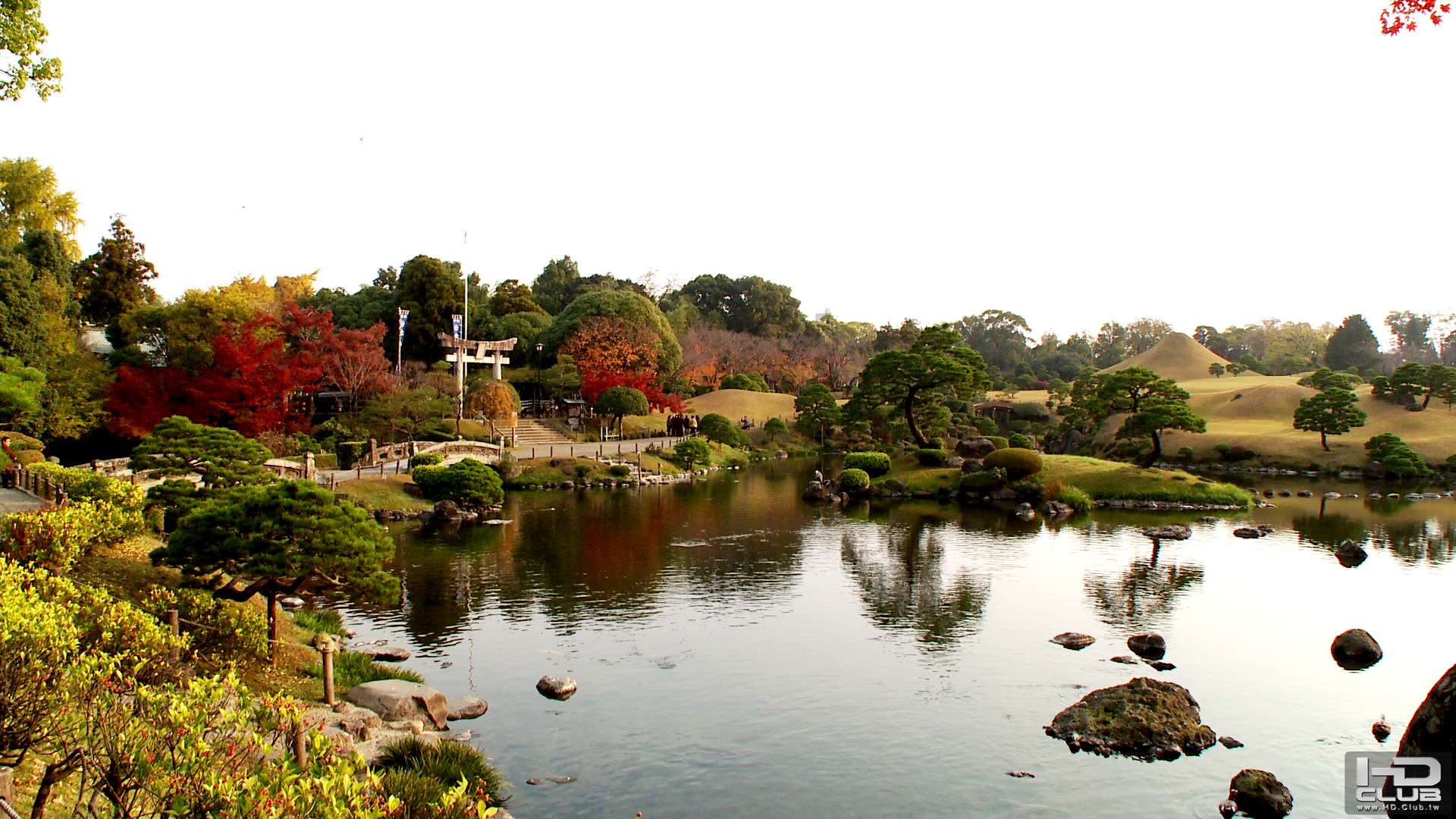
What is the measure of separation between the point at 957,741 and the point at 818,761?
2.17 meters

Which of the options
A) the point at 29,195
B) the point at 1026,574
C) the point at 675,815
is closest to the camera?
the point at 675,815

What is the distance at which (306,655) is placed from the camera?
1443cm

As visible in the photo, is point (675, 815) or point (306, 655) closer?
point (675, 815)

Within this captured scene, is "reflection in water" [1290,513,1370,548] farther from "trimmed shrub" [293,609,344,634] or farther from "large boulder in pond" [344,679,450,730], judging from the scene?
"trimmed shrub" [293,609,344,634]

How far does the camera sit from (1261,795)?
35.3ft

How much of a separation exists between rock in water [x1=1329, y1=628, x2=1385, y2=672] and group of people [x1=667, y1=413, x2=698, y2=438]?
44.6 metres

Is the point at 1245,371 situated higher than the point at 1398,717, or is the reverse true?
the point at 1245,371

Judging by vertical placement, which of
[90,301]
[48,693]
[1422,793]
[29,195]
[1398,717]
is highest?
→ [29,195]

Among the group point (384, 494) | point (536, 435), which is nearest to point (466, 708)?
point (384, 494)

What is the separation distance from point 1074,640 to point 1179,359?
83291 mm

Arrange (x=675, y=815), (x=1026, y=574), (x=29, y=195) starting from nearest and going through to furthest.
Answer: (x=675, y=815)
(x=1026, y=574)
(x=29, y=195)

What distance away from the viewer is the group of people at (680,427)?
59.7m

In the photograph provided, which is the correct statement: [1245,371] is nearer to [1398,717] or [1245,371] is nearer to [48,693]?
[1398,717]

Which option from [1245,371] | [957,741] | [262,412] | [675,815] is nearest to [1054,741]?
[957,741]
